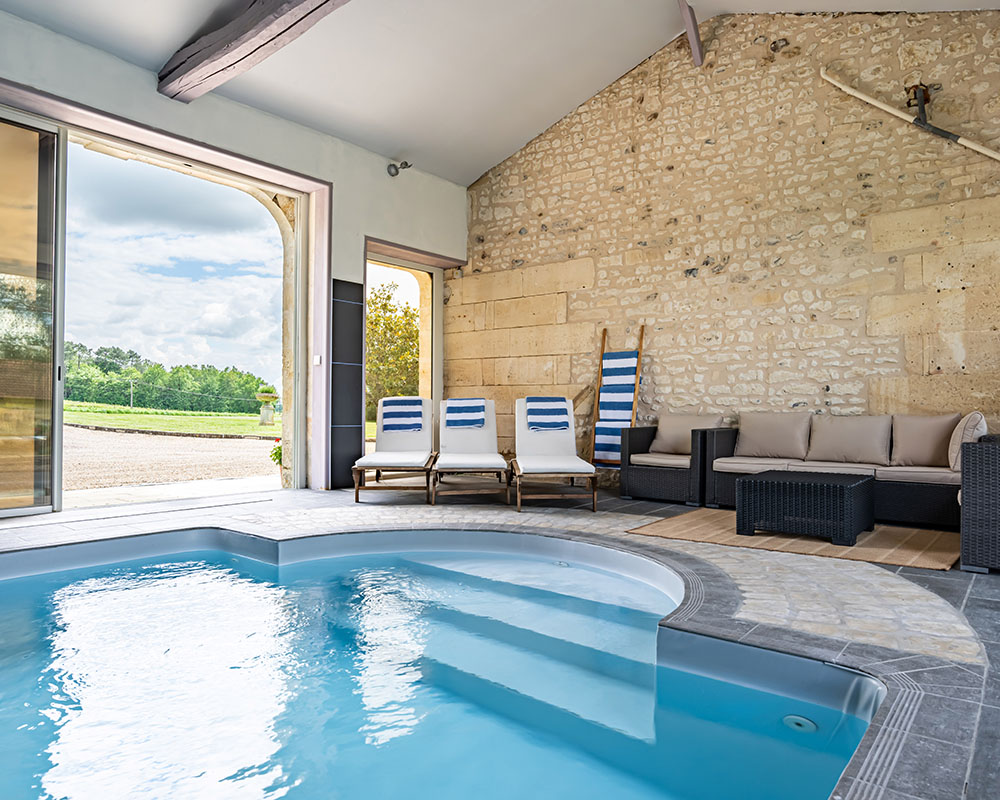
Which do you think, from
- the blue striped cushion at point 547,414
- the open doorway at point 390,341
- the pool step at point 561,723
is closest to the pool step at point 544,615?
the pool step at point 561,723

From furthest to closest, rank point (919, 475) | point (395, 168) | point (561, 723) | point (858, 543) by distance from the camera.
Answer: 1. point (395, 168)
2. point (919, 475)
3. point (858, 543)
4. point (561, 723)

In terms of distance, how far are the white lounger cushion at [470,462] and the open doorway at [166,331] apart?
2309 millimetres

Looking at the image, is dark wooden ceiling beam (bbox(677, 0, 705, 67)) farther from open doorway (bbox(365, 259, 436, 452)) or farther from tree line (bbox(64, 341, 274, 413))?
tree line (bbox(64, 341, 274, 413))

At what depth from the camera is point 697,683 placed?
231 cm

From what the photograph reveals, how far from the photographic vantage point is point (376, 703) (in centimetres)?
228

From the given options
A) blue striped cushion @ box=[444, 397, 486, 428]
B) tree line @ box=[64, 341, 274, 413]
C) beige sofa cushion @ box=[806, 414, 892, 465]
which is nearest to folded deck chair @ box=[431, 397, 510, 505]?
blue striped cushion @ box=[444, 397, 486, 428]

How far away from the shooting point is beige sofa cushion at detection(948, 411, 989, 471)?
4404 mm

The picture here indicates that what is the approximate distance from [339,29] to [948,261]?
5014 millimetres

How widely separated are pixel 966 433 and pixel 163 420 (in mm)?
10860

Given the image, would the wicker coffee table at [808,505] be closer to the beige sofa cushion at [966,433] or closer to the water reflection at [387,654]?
the beige sofa cushion at [966,433]

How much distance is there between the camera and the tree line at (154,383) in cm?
852

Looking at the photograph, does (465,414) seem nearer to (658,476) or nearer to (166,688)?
(658,476)

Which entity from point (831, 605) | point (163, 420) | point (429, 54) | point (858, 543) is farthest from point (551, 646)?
point (163, 420)

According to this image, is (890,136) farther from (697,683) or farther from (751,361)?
(697,683)
